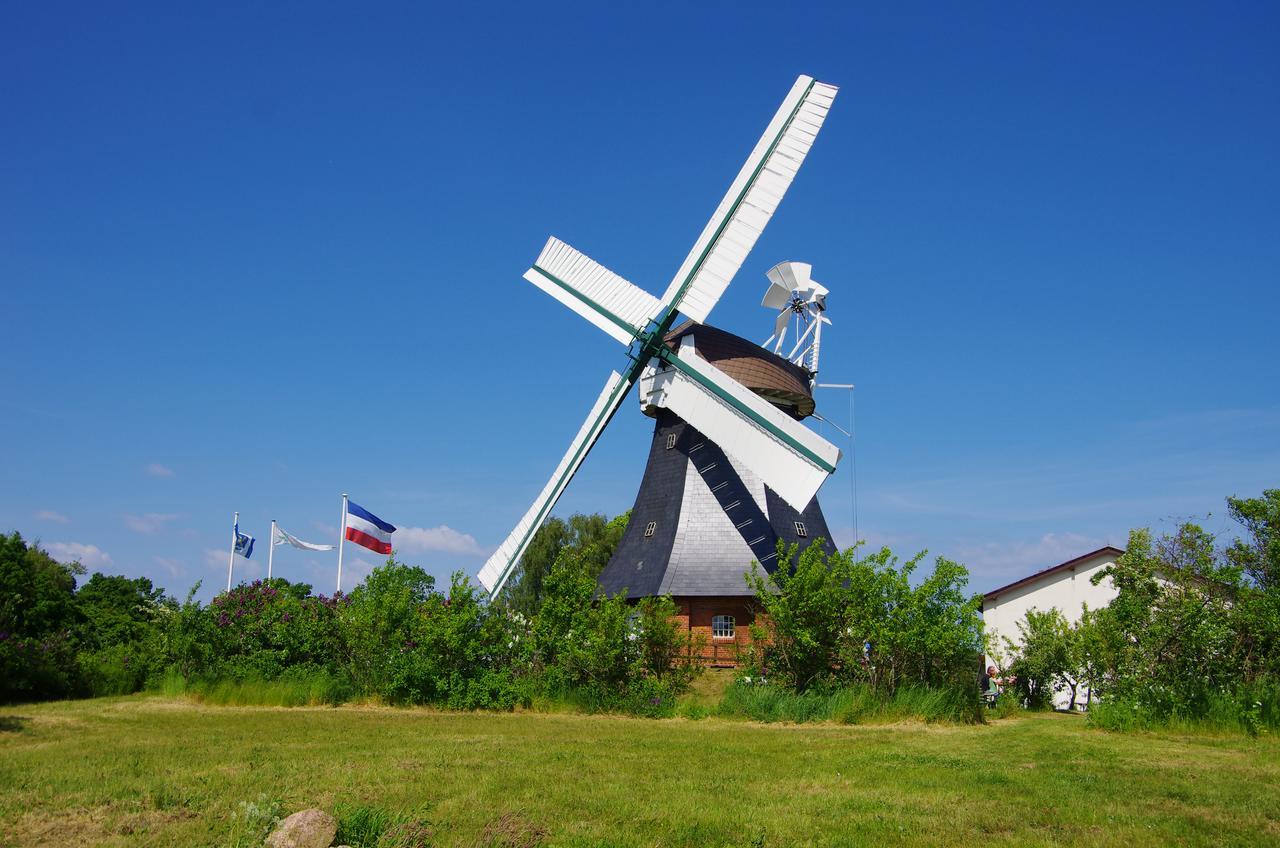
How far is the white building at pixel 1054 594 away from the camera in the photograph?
28.6m

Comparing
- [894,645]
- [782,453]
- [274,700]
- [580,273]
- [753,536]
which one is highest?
[580,273]

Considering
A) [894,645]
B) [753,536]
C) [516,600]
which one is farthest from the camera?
[516,600]

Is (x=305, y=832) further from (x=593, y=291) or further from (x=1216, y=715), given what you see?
(x=593, y=291)

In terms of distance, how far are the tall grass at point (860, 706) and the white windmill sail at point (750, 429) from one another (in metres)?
4.48

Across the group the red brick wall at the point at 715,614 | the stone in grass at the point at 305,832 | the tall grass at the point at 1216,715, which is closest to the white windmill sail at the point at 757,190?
the red brick wall at the point at 715,614

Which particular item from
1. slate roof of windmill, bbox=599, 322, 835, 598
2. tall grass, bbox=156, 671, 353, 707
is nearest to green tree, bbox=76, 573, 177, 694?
tall grass, bbox=156, 671, 353, 707

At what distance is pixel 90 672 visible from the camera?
20688 mm

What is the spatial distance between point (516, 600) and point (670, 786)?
124ft

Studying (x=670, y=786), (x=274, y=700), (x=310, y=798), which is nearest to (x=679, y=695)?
(x=274, y=700)

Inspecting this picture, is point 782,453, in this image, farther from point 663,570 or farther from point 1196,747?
point 1196,747

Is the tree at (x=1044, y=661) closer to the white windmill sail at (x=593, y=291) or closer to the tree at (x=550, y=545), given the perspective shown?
the white windmill sail at (x=593, y=291)

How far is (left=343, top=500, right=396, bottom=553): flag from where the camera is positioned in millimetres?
26562

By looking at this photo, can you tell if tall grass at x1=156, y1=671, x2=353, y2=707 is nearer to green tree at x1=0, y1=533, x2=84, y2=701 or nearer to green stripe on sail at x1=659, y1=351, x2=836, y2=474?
green tree at x1=0, y1=533, x2=84, y2=701

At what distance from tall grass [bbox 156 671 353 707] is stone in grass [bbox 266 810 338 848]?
1277cm
